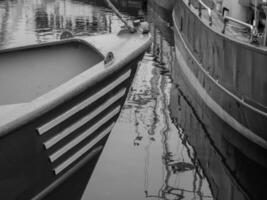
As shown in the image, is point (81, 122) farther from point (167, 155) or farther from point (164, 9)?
point (164, 9)

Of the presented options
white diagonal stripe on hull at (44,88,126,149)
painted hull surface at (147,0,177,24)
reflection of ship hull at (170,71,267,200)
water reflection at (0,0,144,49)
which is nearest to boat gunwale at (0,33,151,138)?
white diagonal stripe on hull at (44,88,126,149)

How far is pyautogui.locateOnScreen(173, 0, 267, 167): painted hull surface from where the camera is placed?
328 inches

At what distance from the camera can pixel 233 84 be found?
9469mm

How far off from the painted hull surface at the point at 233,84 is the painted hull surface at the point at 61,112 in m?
2.94

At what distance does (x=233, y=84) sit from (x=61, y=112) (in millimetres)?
5427

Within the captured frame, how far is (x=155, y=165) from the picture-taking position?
29.7 feet

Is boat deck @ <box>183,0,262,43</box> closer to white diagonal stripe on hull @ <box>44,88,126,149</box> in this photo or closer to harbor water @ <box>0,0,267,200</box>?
harbor water @ <box>0,0,267,200</box>

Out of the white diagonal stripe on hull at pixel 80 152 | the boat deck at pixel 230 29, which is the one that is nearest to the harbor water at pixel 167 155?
the white diagonal stripe on hull at pixel 80 152

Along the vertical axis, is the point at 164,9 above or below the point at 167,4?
below

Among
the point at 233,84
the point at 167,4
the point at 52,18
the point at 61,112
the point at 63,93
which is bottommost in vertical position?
the point at 233,84

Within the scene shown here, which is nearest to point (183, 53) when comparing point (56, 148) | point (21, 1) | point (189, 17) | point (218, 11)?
point (189, 17)

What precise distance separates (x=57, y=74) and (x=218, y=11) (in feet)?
23.5

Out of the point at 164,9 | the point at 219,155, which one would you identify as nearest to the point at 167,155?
the point at 219,155

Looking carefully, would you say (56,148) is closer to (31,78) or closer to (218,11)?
(31,78)
